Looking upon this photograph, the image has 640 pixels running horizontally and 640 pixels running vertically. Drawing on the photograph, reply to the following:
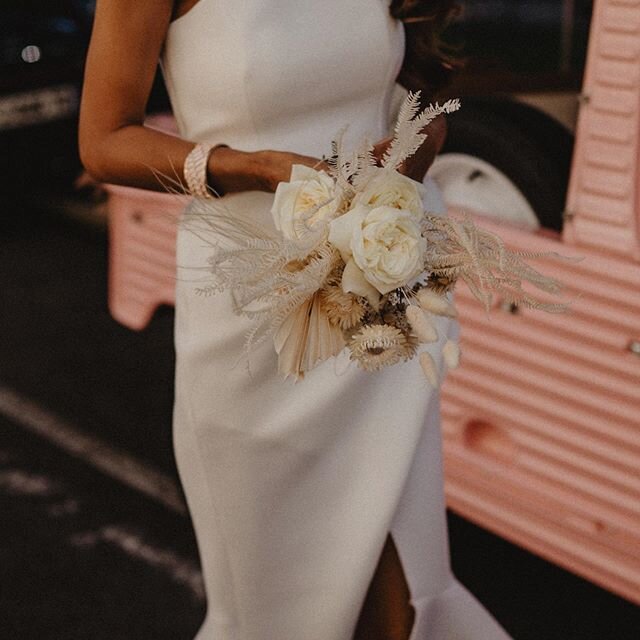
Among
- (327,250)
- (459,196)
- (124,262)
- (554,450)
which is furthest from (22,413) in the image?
(327,250)

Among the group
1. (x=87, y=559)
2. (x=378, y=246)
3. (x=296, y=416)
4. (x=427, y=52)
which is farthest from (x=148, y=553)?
(x=378, y=246)

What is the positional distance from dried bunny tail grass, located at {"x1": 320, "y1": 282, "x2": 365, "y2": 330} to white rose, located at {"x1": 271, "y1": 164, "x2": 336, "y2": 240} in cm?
10

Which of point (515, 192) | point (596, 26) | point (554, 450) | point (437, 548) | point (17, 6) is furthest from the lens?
point (17, 6)

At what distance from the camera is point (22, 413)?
3.93 metres

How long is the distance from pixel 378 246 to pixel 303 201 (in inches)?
5.6

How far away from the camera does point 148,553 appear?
3023 mm

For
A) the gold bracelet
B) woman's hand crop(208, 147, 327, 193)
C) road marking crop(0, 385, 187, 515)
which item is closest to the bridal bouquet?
woman's hand crop(208, 147, 327, 193)

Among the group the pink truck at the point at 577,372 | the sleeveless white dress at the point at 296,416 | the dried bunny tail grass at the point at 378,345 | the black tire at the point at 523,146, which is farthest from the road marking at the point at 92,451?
the dried bunny tail grass at the point at 378,345

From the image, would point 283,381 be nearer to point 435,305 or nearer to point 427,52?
point 435,305

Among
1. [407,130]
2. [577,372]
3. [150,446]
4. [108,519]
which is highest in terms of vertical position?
[407,130]

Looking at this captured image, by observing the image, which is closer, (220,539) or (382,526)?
(382,526)

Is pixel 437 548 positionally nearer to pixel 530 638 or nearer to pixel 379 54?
pixel 530 638

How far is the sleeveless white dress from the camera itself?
5.89 ft

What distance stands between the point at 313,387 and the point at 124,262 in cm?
198
